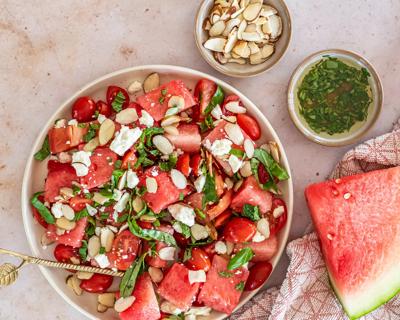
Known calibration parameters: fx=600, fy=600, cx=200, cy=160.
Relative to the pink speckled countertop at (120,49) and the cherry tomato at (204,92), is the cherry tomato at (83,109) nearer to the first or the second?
the pink speckled countertop at (120,49)

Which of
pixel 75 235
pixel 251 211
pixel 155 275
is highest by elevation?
pixel 251 211

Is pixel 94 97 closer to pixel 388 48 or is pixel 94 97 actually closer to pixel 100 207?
pixel 100 207

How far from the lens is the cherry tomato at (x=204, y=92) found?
2.05 metres

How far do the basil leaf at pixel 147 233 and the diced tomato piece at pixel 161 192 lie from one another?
0.26 feet

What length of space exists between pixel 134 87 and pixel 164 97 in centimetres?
15

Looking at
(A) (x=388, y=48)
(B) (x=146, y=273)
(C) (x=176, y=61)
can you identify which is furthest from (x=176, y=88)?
(A) (x=388, y=48)

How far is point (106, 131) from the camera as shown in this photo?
6.57 ft

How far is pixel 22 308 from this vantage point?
222 cm

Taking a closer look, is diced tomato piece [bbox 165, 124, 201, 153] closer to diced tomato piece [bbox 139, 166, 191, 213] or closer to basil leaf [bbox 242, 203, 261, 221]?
diced tomato piece [bbox 139, 166, 191, 213]

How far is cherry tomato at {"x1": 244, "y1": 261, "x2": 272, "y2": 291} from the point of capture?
2.03 meters

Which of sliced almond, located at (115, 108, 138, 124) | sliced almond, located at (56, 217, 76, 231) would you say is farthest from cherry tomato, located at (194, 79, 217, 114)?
sliced almond, located at (56, 217, 76, 231)

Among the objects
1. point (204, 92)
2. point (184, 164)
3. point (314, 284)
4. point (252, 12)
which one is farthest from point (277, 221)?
point (252, 12)

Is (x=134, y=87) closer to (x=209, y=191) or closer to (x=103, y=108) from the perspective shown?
(x=103, y=108)

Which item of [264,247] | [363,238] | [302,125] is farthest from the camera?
[302,125]
